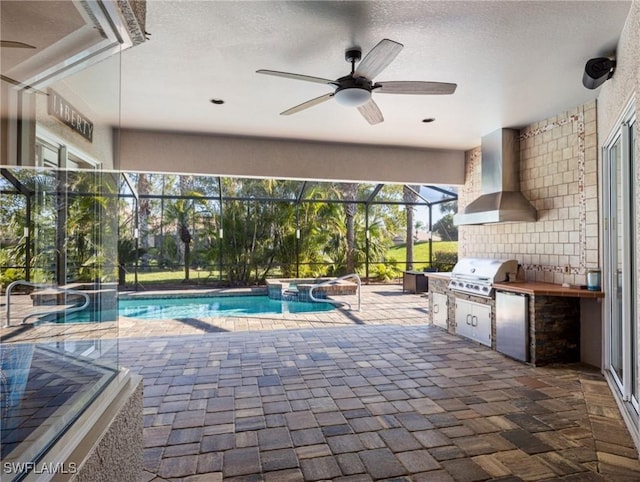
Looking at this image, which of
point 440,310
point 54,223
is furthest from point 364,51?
point 440,310

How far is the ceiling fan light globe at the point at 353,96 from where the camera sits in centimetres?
311

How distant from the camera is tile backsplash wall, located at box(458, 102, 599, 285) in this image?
425 cm

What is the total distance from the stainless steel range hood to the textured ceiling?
35 centimetres

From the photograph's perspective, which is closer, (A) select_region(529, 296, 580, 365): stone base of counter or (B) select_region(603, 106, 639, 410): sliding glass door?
(B) select_region(603, 106, 639, 410): sliding glass door

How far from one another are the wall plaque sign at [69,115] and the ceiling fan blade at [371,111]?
216cm

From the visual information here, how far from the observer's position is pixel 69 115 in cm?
202

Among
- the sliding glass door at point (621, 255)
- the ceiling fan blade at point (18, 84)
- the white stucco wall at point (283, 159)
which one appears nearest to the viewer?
the ceiling fan blade at point (18, 84)

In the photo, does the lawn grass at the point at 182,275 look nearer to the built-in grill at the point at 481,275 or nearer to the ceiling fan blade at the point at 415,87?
the built-in grill at the point at 481,275

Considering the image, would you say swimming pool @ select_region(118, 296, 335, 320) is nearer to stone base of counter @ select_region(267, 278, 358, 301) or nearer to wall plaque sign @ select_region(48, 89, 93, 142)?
stone base of counter @ select_region(267, 278, 358, 301)

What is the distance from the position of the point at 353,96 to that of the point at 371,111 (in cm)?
Result: 48

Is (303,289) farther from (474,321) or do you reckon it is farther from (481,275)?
(481,275)

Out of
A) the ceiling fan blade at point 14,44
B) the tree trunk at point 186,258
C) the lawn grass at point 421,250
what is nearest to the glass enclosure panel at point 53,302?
the ceiling fan blade at point 14,44

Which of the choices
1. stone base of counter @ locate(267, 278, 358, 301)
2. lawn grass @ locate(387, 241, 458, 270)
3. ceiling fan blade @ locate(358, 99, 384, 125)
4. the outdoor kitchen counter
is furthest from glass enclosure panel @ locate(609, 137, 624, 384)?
lawn grass @ locate(387, 241, 458, 270)

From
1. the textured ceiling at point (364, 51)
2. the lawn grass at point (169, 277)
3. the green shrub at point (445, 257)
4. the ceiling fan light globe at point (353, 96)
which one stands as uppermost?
the textured ceiling at point (364, 51)
